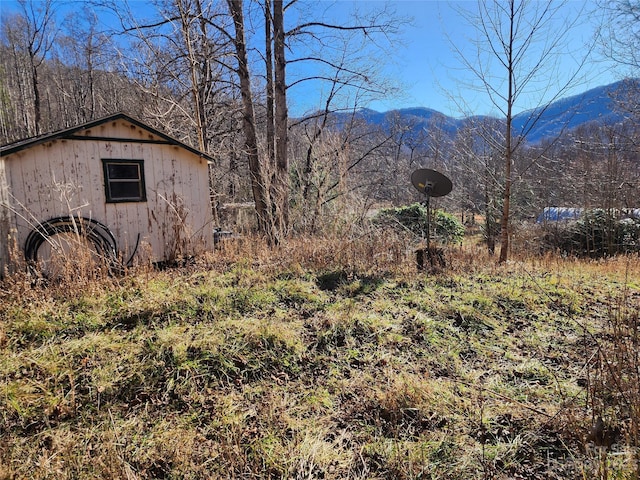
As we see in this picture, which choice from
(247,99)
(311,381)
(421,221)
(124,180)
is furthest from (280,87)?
(311,381)

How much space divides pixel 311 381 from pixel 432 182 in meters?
4.52

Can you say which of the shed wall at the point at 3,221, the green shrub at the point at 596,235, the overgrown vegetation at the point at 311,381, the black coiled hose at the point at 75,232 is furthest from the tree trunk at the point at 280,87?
the green shrub at the point at 596,235

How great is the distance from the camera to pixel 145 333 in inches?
127

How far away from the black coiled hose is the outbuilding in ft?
0.04

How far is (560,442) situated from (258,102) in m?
13.0

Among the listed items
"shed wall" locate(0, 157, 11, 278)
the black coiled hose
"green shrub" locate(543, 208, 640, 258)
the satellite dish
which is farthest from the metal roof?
"green shrub" locate(543, 208, 640, 258)

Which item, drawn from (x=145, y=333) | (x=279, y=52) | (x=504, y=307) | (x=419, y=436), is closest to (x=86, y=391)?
(x=145, y=333)

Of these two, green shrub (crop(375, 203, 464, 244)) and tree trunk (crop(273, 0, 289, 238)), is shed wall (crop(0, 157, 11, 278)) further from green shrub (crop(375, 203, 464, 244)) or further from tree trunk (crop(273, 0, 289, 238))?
green shrub (crop(375, 203, 464, 244))

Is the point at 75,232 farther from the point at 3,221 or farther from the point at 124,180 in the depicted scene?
the point at 124,180

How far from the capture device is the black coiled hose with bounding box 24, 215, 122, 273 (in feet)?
16.4

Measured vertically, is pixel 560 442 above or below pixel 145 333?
below

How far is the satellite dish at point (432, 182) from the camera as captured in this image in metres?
5.96

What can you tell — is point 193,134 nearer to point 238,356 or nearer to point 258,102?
point 258,102

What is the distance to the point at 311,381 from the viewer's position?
2709 mm
